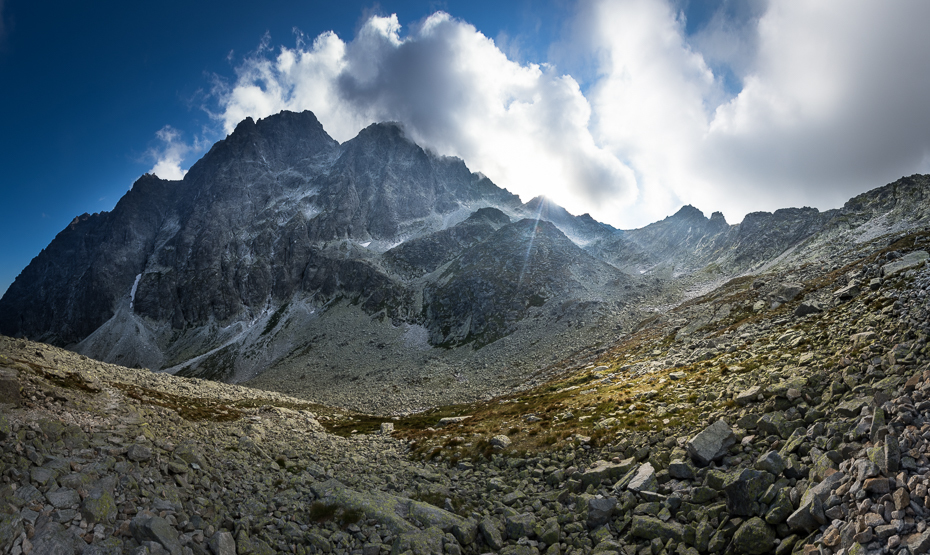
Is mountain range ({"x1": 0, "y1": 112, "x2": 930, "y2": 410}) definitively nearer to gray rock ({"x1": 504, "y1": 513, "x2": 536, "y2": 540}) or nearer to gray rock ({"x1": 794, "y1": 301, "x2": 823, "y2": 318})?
gray rock ({"x1": 794, "y1": 301, "x2": 823, "y2": 318})

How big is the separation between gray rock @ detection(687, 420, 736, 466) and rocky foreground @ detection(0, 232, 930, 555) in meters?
0.07

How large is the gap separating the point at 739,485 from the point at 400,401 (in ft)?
205

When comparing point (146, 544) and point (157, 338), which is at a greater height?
point (157, 338)

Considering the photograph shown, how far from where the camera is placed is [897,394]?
12336mm

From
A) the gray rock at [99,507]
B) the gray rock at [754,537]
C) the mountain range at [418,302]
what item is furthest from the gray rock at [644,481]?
the mountain range at [418,302]

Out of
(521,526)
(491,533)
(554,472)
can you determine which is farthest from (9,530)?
(554,472)

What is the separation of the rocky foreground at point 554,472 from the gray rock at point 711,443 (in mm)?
72

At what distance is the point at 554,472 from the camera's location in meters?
18.8

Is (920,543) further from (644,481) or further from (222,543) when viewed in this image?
(222,543)

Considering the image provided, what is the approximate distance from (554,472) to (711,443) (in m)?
7.55

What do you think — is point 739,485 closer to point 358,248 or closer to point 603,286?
point 603,286

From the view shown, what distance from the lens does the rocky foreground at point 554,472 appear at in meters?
10.7

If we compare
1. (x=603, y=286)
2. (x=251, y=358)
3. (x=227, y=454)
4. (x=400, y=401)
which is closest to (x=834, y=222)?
(x=603, y=286)

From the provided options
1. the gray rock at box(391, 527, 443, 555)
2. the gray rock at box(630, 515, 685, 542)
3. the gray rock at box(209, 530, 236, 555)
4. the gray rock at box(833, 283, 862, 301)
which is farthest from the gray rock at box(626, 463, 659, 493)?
the gray rock at box(833, 283, 862, 301)
